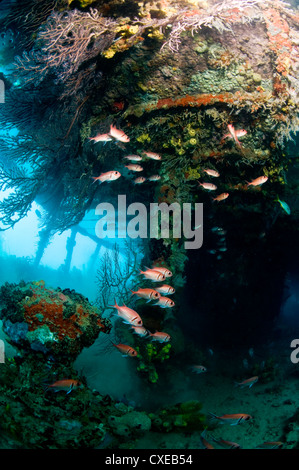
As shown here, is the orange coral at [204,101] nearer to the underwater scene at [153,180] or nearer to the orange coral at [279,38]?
the underwater scene at [153,180]

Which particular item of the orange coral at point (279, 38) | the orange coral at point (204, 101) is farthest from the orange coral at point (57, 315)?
the orange coral at point (279, 38)

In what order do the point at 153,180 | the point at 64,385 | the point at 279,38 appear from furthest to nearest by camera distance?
1. the point at 153,180
2. the point at 279,38
3. the point at 64,385

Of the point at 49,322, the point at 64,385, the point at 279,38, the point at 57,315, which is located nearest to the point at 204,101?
the point at 279,38

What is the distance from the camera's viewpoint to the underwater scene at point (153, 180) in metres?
4.13

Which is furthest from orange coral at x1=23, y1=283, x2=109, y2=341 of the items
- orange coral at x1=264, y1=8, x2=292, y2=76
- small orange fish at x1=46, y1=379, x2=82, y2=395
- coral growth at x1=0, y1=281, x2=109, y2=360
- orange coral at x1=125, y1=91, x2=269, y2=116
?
orange coral at x1=264, y1=8, x2=292, y2=76

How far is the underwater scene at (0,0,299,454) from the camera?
13.6 ft

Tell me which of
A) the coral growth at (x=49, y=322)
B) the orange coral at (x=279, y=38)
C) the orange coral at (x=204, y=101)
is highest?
the orange coral at (x=279, y=38)

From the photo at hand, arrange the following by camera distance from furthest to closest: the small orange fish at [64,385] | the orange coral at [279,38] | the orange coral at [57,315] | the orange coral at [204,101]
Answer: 1. the orange coral at [204,101]
2. the orange coral at [279,38]
3. the orange coral at [57,315]
4. the small orange fish at [64,385]

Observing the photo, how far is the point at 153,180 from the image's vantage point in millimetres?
6535

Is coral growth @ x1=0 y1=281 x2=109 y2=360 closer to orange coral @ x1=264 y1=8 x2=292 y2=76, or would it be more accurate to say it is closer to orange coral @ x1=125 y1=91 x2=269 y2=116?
orange coral @ x1=125 y1=91 x2=269 y2=116

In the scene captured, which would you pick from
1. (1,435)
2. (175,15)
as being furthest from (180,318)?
(175,15)

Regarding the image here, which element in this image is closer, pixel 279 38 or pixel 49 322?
pixel 49 322

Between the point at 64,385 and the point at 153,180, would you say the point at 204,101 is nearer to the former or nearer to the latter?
the point at 153,180

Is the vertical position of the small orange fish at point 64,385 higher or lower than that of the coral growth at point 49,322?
lower
